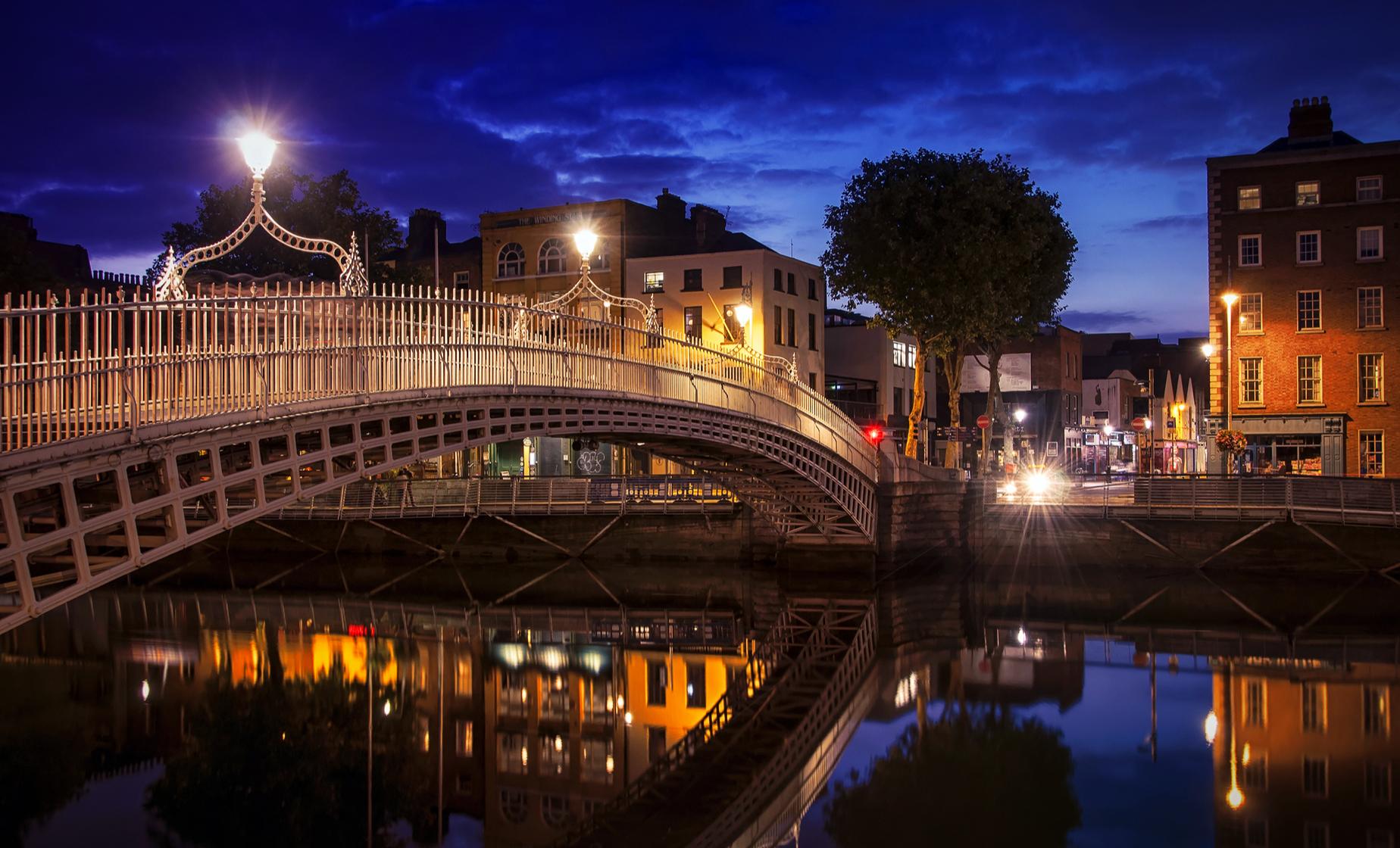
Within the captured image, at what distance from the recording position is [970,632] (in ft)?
89.6

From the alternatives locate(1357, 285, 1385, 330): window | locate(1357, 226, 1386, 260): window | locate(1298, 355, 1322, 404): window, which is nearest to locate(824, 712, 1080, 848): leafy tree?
locate(1298, 355, 1322, 404): window

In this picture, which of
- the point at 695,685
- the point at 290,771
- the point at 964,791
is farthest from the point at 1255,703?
the point at 290,771

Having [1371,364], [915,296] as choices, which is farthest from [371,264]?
[1371,364]

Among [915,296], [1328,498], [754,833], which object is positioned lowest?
[754,833]

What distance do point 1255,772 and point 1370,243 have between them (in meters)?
37.8

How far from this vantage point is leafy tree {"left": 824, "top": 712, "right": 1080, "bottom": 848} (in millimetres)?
14070

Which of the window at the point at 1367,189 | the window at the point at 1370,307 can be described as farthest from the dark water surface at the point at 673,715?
the window at the point at 1367,189

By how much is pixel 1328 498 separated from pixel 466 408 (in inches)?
979

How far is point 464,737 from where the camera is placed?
18328 millimetres

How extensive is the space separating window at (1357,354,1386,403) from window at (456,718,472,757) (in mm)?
40095

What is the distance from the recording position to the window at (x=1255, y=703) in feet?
62.8

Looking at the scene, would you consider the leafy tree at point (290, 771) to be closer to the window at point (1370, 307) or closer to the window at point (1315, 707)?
the window at point (1315, 707)

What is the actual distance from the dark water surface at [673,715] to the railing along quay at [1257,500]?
5.49 feet

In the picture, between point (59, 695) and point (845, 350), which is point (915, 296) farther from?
point (59, 695)
